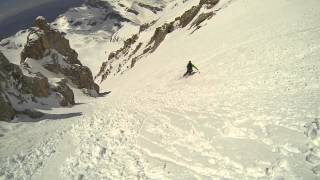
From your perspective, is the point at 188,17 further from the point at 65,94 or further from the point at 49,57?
the point at 65,94

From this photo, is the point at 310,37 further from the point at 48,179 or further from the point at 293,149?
the point at 48,179

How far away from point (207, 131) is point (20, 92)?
23.0 m

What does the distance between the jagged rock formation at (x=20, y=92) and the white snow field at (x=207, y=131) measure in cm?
175

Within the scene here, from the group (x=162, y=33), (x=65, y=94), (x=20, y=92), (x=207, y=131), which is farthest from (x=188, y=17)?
(x=207, y=131)

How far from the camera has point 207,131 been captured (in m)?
16.8

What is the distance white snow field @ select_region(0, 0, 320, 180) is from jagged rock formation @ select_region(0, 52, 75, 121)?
1747 millimetres

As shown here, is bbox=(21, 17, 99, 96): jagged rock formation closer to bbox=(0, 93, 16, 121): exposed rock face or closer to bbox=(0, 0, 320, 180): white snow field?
bbox=(0, 0, 320, 180): white snow field

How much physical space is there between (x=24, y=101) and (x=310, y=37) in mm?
24557

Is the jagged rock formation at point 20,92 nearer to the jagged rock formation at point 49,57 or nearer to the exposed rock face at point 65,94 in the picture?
the exposed rock face at point 65,94

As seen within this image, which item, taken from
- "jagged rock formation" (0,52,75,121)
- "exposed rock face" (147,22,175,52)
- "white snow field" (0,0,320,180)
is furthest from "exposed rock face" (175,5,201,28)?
"white snow field" (0,0,320,180)

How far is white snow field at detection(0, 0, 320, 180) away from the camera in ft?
45.4

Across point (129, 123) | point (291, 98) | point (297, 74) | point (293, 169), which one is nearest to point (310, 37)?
point (297, 74)

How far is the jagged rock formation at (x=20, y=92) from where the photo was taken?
27214 millimetres

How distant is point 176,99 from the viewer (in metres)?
24.0
